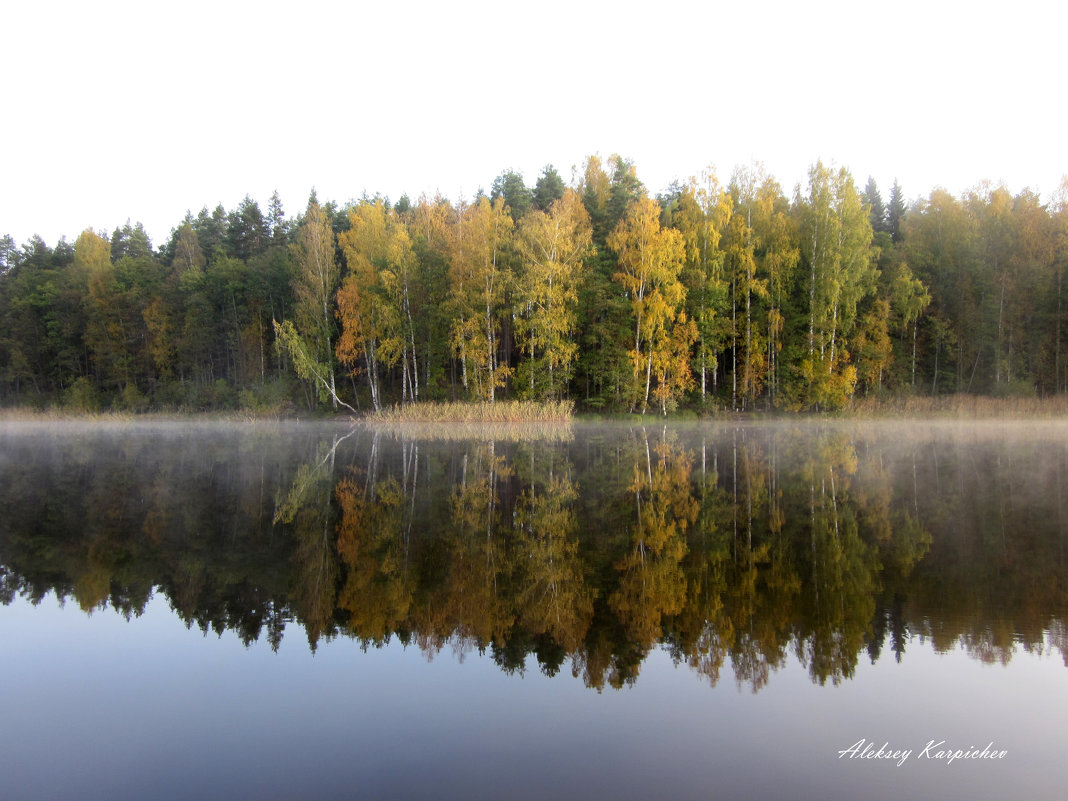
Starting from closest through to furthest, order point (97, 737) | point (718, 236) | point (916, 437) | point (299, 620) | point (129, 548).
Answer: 1. point (97, 737)
2. point (299, 620)
3. point (129, 548)
4. point (916, 437)
5. point (718, 236)

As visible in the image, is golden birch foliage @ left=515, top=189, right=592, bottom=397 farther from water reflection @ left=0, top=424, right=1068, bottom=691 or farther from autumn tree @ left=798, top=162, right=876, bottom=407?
water reflection @ left=0, top=424, right=1068, bottom=691

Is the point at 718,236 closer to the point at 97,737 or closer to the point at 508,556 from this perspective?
the point at 508,556

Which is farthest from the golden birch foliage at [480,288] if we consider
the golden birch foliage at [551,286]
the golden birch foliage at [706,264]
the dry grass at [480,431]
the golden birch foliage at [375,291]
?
the golden birch foliage at [706,264]

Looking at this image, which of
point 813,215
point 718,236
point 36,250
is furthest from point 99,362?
point 813,215

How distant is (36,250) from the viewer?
198ft

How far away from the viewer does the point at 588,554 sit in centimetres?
859

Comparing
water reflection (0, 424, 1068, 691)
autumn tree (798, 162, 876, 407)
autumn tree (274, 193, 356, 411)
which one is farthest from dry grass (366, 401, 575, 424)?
water reflection (0, 424, 1068, 691)

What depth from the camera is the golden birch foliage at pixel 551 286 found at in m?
35.4

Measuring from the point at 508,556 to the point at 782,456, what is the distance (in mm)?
12544

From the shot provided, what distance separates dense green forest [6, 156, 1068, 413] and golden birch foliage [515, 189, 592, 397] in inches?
4.5

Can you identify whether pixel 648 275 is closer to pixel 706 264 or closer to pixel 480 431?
pixel 706 264

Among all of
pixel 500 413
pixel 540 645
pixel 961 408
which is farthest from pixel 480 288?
pixel 540 645

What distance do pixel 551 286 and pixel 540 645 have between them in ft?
101

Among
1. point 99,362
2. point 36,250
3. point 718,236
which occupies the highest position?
point 36,250
